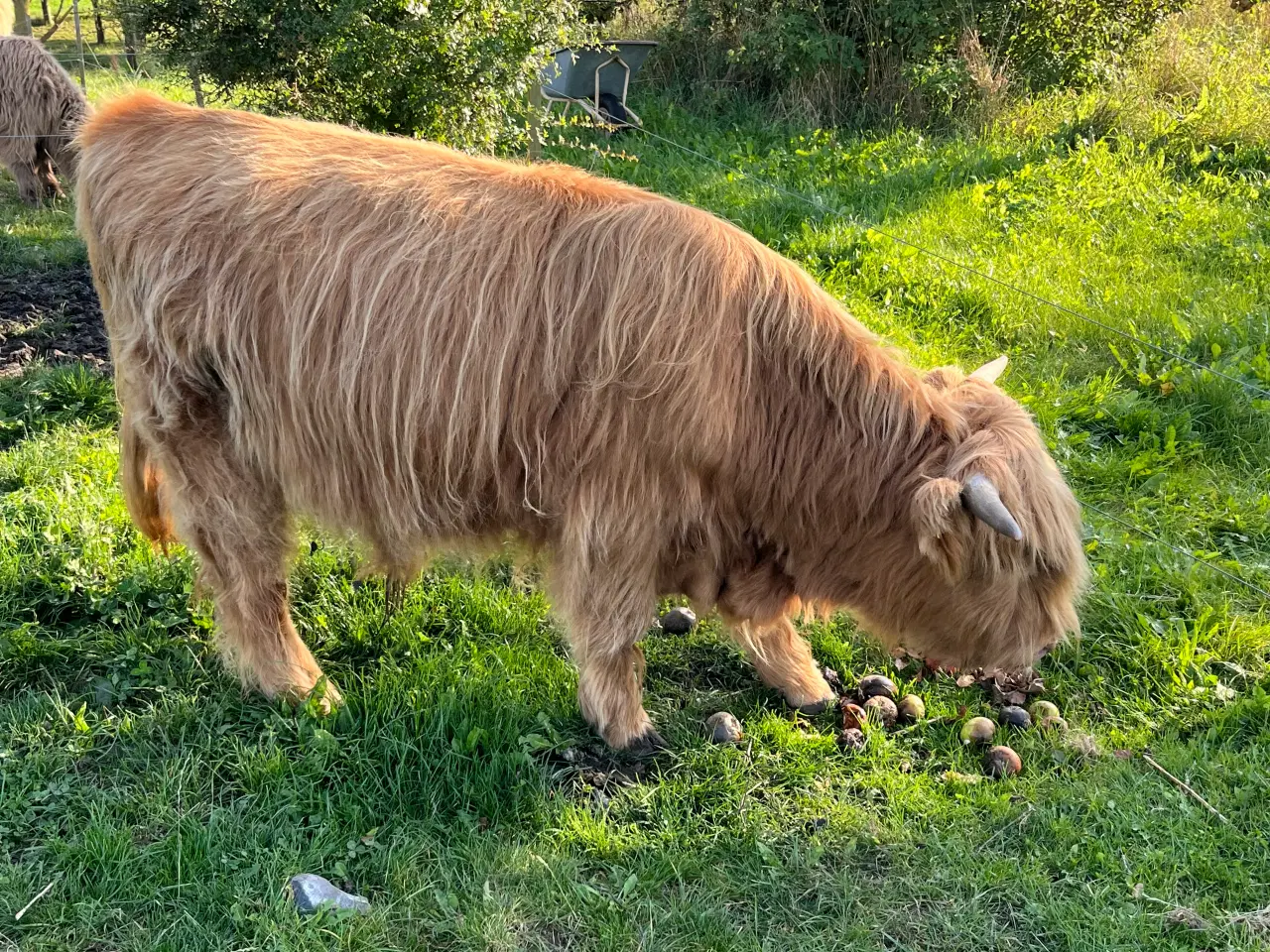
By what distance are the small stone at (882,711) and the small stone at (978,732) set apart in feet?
0.77

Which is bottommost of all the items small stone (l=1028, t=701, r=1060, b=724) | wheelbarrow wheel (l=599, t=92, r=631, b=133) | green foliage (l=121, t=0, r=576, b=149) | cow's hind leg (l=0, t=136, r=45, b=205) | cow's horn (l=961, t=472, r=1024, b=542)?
small stone (l=1028, t=701, r=1060, b=724)

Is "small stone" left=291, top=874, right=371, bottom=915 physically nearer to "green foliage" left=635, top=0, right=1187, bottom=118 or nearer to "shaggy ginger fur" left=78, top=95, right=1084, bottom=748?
"shaggy ginger fur" left=78, top=95, right=1084, bottom=748

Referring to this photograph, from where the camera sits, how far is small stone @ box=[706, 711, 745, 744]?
341 cm

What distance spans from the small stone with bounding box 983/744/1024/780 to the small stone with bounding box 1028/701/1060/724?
0.74 feet

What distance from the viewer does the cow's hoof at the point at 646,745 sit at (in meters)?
3.34

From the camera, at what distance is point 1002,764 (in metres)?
3.28

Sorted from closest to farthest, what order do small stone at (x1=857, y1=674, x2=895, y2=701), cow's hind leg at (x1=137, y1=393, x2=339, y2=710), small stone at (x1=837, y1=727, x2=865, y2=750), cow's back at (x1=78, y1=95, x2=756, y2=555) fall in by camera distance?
cow's back at (x1=78, y1=95, x2=756, y2=555) → cow's hind leg at (x1=137, y1=393, x2=339, y2=710) → small stone at (x1=837, y1=727, x2=865, y2=750) → small stone at (x1=857, y1=674, x2=895, y2=701)

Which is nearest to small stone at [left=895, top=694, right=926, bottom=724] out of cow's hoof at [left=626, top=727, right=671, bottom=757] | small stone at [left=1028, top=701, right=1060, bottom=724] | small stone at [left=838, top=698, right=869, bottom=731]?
small stone at [left=838, top=698, right=869, bottom=731]

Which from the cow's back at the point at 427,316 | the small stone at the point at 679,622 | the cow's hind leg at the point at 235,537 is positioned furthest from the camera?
the small stone at the point at 679,622

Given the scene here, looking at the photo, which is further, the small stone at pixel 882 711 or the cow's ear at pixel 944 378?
the small stone at pixel 882 711

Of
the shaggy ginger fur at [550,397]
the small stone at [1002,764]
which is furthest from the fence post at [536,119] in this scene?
the small stone at [1002,764]

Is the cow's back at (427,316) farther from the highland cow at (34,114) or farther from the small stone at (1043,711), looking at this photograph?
the highland cow at (34,114)

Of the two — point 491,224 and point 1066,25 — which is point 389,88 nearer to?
point 491,224

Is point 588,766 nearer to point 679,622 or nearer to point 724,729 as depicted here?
point 724,729
